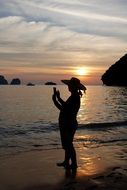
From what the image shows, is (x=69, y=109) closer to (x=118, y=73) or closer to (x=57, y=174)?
(x=57, y=174)

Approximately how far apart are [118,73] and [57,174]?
157069 millimetres

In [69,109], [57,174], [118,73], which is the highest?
[118,73]

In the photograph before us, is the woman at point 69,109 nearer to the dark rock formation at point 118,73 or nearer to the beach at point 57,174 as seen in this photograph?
the beach at point 57,174

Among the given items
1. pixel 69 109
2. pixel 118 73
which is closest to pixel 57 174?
pixel 69 109

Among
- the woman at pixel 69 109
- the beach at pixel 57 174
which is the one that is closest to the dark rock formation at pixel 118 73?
the beach at pixel 57 174

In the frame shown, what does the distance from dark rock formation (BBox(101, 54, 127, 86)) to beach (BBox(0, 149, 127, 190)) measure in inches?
5839

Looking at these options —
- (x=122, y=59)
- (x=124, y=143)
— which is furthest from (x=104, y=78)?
(x=124, y=143)

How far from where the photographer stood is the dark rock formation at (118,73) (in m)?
160

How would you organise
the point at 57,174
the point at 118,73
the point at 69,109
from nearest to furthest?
the point at 69,109 → the point at 57,174 → the point at 118,73

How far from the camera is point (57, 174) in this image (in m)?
10.2

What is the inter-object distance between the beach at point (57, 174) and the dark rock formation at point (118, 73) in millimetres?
148319

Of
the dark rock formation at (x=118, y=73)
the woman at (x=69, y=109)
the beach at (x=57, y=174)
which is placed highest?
the dark rock formation at (x=118, y=73)

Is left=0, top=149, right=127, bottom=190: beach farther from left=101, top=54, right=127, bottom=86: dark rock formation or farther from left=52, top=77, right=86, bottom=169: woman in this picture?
left=101, top=54, right=127, bottom=86: dark rock formation

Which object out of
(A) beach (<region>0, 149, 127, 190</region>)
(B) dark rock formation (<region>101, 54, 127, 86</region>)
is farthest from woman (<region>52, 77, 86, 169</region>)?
(B) dark rock formation (<region>101, 54, 127, 86</region>)
